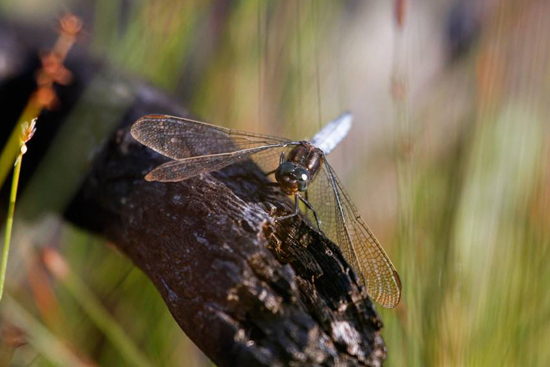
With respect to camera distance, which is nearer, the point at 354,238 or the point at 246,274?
the point at 246,274

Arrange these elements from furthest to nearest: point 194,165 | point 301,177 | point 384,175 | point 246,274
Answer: point 384,175, point 301,177, point 194,165, point 246,274

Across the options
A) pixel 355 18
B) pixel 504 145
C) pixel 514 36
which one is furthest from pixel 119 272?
pixel 355 18

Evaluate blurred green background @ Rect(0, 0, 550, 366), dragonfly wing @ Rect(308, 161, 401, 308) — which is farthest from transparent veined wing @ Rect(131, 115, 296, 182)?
blurred green background @ Rect(0, 0, 550, 366)

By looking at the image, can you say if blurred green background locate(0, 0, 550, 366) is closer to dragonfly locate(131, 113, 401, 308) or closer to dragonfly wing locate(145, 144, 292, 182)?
dragonfly locate(131, 113, 401, 308)

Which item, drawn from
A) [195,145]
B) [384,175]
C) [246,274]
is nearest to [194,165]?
[195,145]

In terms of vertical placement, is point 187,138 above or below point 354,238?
above

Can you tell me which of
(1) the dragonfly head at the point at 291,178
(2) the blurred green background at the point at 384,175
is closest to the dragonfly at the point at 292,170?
(1) the dragonfly head at the point at 291,178

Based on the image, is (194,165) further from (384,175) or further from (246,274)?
(384,175)

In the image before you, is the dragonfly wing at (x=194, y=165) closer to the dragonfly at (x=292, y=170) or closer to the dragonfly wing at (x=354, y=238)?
the dragonfly at (x=292, y=170)

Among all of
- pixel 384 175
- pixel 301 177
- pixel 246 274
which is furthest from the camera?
pixel 384 175
